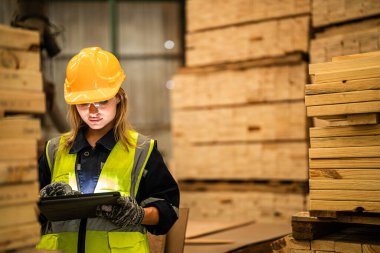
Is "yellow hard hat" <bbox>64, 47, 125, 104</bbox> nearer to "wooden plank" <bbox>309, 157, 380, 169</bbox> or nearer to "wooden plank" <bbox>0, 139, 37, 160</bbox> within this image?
"wooden plank" <bbox>0, 139, 37, 160</bbox>

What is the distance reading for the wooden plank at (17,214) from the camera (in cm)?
204

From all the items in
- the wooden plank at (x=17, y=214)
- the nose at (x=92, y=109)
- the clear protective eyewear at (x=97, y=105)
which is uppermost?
the clear protective eyewear at (x=97, y=105)

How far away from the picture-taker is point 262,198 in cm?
505

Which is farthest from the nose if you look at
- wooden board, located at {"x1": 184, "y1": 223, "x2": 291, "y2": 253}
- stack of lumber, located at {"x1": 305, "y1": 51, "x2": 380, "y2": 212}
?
wooden board, located at {"x1": 184, "y1": 223, "x2": 291, "y2": 253}

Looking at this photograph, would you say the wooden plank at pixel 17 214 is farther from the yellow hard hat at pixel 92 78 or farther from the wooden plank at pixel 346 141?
the wooden plank at pixel 346 141

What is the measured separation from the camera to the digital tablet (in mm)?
2625

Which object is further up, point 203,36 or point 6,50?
point 203,36

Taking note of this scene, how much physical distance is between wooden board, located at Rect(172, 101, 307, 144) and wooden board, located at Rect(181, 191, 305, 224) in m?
0.51

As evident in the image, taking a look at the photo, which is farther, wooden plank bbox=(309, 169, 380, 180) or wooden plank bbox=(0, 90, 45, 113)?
wooden plank bbox=(309, 169, 380, 180)

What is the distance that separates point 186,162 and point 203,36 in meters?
1.23

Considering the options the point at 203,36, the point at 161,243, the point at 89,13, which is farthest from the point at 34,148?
the point at 89,13

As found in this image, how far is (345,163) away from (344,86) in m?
0.42

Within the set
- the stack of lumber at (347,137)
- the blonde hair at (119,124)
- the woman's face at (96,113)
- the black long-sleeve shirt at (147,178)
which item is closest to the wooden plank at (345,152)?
the stack of lumber at (347,137)

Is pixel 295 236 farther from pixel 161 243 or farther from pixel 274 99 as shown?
pixel 274 99
